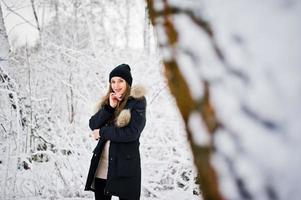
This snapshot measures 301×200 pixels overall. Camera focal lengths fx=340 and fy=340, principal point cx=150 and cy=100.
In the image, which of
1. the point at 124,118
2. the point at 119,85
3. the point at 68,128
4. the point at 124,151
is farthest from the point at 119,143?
the point at 68,128

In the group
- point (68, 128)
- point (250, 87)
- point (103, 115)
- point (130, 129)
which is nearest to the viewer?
point (250, 87)

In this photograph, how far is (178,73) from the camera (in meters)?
A: 0.54

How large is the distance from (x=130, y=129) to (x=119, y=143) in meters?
0.14

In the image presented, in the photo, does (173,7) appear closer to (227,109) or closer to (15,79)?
(227,109)

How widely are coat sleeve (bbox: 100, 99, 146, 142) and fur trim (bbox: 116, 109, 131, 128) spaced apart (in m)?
0.03

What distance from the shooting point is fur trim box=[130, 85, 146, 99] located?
2771mm

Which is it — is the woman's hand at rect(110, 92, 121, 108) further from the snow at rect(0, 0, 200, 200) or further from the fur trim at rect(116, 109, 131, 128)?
the snow at rect(0, 0, 200, 200)

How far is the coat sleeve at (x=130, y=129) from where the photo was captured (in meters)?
2.59

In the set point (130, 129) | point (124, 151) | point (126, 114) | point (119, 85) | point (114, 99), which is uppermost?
point (119, 85)

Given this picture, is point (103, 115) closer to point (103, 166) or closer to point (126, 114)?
point (126, 114)

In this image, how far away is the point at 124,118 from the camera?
8.68 feet

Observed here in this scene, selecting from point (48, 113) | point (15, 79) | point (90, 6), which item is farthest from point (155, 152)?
point (90, 6)

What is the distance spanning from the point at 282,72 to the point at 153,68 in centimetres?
555

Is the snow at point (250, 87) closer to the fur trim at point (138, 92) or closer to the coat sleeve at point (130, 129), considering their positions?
the coat sleeve at point (130, 129)
